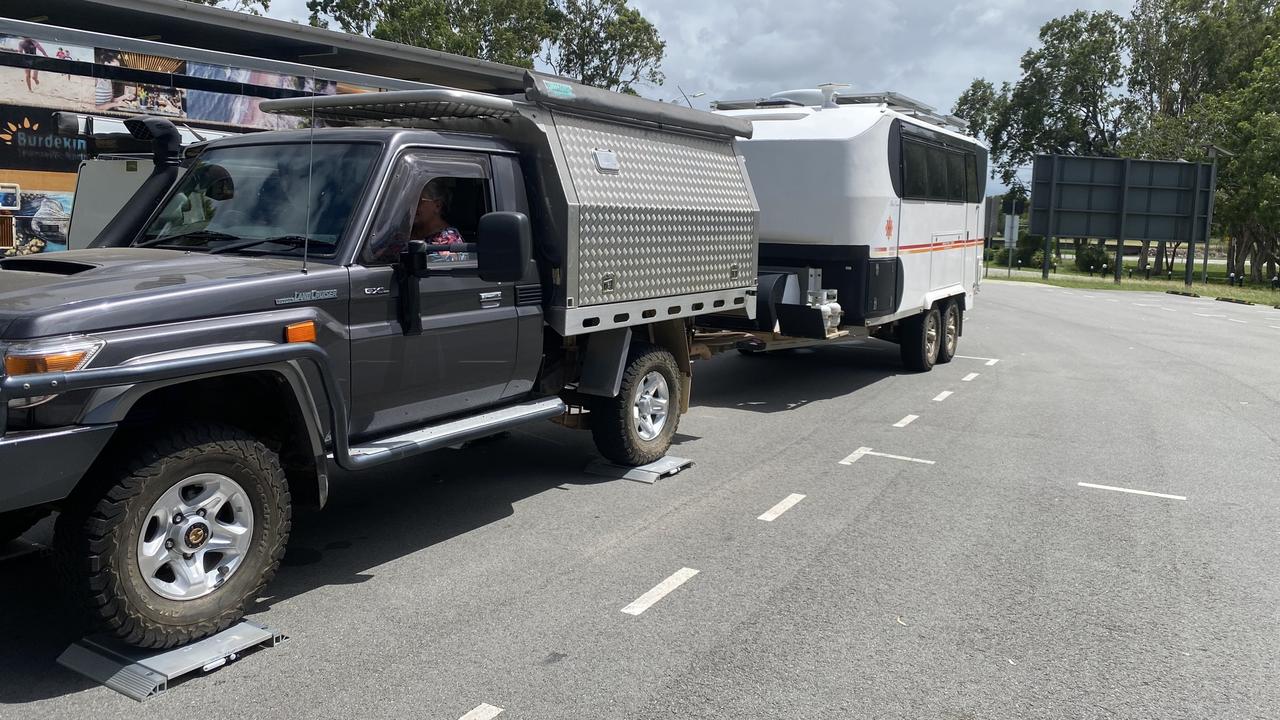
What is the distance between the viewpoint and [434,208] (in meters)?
5.60

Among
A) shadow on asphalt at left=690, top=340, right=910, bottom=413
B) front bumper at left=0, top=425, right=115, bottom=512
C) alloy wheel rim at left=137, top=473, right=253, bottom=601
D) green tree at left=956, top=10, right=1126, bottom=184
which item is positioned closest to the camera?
front bumper at left=0, top=425, right=115, bottom=512

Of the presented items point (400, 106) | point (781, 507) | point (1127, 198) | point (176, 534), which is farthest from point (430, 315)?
point (1127, 198)

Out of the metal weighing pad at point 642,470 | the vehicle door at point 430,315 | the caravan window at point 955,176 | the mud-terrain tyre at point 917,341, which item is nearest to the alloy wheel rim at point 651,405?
the metal weighing pad at point 642,470

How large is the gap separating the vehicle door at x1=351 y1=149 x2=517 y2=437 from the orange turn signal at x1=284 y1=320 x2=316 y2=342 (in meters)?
0.29

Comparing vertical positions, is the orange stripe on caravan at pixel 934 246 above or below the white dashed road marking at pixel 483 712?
above

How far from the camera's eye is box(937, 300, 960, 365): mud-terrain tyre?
1348 cm

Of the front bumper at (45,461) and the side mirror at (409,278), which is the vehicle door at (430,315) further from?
the front bumper at (45,461)

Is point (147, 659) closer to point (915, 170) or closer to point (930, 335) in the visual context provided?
point (915, 170)

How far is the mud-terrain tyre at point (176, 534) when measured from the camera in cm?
385

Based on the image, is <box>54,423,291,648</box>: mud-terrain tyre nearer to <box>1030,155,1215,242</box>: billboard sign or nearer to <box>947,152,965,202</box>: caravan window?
<box>947,152,965,202</box>: caravan window

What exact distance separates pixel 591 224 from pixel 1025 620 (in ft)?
11.0

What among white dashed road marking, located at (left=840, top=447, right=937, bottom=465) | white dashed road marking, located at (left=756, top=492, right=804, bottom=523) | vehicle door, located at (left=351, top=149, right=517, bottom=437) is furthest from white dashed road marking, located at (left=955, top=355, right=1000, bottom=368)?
vehicle door, located at (left=351, top=149, right=517, bottom=437)

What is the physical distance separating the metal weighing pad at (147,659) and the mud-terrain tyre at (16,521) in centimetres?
61

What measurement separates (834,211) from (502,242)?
5892 millimetres
